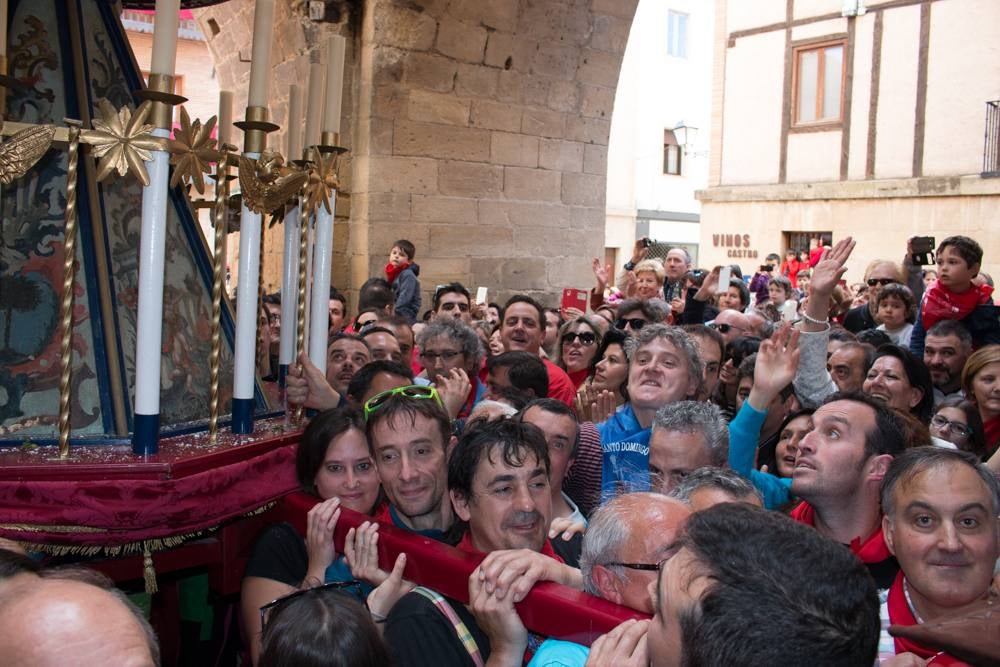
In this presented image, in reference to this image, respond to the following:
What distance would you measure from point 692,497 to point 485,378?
284cm

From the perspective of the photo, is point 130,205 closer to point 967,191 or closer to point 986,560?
point 986,560

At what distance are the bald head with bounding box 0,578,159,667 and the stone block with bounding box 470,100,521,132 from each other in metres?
7.00

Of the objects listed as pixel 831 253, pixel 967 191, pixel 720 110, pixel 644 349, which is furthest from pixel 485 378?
pixel 720 110

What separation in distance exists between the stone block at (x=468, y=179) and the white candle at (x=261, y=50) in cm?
545

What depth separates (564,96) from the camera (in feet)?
28.3

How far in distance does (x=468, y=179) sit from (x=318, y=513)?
608 cm

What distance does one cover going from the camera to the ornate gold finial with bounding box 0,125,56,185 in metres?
2.01

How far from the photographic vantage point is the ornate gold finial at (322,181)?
260cm

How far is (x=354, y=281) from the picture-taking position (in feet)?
25.3

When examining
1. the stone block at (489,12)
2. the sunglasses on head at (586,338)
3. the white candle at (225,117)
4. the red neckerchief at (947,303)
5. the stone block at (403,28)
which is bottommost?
the sunglasses on head at (586,338)

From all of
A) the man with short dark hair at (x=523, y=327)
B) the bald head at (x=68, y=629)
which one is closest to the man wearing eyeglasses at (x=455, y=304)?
the man with short dark hair at (x=523, y=327)

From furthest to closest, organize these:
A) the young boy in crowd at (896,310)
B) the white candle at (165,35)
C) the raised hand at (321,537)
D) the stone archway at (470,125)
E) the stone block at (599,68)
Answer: the stone block at (599,68) < the stone archway at (470,125) < the young boy in crowd at (896,310) < the raised hand at (321,537) < the white candle at (165,35)

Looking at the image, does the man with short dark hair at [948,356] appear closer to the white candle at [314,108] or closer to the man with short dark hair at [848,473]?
the man with short dark hair at [848,473]

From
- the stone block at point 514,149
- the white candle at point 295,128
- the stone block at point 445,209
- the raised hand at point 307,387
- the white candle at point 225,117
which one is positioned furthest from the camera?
the stone block at point 514,149
